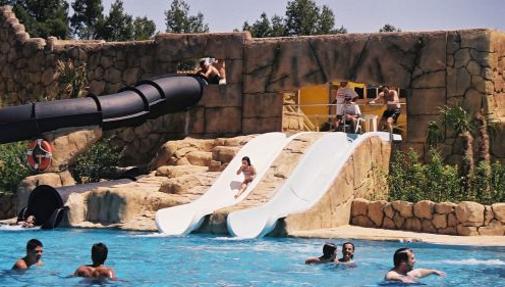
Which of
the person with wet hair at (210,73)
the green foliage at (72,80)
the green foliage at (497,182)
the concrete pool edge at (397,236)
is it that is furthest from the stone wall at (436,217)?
the green foliage at (72,80)

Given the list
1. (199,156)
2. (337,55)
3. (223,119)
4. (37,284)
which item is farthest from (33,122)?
(37,284)

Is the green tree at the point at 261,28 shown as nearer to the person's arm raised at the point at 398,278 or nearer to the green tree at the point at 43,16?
the green tree at the point at 43,16

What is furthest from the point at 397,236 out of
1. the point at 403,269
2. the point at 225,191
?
the point at 403,269

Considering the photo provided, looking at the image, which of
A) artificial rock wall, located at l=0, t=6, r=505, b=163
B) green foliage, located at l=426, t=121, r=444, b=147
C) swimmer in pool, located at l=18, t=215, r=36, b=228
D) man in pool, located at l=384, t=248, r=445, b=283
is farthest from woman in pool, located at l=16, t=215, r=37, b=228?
man in pool, located at l=384, t=248, r=445, b=283

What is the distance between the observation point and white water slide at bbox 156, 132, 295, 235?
16.4 m

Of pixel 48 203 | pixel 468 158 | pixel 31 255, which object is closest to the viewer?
pixel 31 255

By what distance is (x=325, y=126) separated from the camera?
989 inches

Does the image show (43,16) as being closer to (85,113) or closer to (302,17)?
(302,17)

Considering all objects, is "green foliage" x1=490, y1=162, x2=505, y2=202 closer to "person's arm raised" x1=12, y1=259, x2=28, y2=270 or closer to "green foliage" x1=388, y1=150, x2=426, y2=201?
"green foliage" x1=388, y1=150, x2=426, y2=201

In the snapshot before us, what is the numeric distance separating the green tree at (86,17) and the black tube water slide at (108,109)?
18.5 m

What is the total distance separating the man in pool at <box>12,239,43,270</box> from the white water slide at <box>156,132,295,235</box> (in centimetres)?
455

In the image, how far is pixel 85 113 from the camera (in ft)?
63.0

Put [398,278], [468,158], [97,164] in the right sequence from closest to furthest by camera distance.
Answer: [398,278]
[468,158]
[97,164]

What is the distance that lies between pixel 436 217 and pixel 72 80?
10.2 metres
